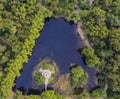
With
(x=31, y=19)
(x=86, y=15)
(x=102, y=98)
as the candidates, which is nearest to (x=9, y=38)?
(x=31, y=19)

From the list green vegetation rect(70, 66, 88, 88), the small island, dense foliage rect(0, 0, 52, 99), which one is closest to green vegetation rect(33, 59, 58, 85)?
the small island

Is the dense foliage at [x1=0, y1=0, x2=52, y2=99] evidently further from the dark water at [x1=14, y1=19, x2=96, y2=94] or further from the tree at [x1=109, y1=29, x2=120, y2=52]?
the tree at [x1=109, y1=29, x2=120, y2=52]

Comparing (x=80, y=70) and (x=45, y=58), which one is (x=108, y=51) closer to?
(x=80, y=70)


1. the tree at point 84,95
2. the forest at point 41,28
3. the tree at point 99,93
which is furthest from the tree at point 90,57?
the tree at point 84,95

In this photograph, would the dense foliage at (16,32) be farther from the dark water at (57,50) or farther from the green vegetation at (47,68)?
the green vegetation at (47,68)

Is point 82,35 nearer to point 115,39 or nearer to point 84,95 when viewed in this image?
point 115,39

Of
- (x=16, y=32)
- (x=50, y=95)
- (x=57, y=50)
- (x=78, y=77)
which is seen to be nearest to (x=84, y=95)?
(x=78, y=77)
